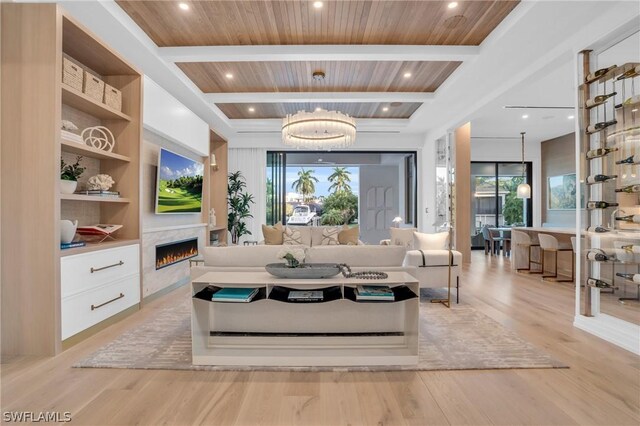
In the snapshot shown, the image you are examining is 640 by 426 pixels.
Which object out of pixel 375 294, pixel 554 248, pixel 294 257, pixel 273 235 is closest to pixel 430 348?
pixel 375 294

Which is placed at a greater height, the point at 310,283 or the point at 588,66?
the point at 588,66

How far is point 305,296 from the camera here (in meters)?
2.47

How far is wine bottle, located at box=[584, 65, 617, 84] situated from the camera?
10.1 ft

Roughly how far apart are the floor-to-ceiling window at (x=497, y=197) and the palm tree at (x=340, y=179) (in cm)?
486

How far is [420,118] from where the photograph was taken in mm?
6863

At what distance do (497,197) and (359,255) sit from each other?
320 inches

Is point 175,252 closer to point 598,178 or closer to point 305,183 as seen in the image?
point 598,178

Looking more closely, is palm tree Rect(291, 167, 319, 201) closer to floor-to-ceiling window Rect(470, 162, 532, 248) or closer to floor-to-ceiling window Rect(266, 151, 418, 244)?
floor-to-ceiling window Rect(266, 151, 418, 244)

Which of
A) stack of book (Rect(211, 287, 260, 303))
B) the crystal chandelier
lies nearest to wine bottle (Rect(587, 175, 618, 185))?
the crystal chandelier

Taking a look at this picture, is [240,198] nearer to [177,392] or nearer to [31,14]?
[31,14]

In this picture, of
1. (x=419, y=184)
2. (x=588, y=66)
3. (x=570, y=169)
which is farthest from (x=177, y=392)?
(x=570, y=169)

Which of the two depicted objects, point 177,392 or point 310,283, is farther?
point 310,283

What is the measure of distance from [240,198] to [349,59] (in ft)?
16.0

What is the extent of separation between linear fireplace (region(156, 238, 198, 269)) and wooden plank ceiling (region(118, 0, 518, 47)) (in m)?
2.59
